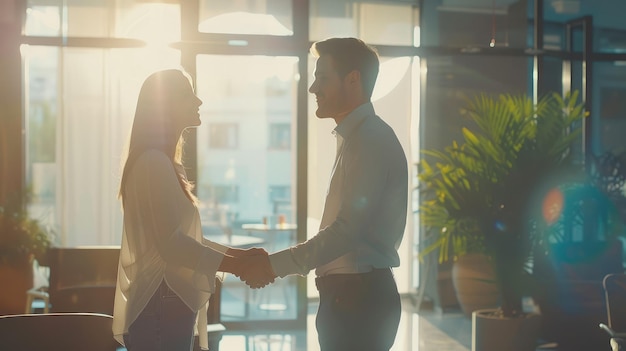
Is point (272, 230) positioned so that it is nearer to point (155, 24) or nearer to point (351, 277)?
point (155, 24)

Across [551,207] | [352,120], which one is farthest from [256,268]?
[551,207]

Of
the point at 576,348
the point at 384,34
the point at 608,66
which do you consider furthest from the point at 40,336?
the point at 608,66

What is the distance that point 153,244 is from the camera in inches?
92.5

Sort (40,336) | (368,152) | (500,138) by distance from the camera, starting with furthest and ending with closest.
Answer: (500,138) < (368,152) < (40,336)

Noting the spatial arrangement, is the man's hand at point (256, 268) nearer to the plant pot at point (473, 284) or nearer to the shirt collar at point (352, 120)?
the shirt collar at point (352, 120)

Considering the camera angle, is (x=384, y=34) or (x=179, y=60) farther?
(x=384, y=34)

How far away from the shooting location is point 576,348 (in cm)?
604

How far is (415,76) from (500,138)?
235 cm

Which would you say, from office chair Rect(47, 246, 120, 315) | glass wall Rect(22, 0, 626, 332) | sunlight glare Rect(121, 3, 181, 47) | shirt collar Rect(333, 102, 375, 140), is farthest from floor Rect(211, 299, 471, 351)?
shirt collar Rect(333, 102, 375, 140)

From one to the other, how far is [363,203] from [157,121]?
0.65 metres

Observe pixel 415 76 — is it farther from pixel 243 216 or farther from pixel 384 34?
pixel 243 216

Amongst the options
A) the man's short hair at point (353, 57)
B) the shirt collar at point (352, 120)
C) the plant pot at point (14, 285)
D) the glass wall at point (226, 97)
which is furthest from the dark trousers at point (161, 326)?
the glass wall at point (226, 97)

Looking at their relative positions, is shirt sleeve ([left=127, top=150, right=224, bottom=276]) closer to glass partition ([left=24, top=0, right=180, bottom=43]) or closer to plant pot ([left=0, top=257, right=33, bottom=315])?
plant pot ([left=0, top=257, right=33, bottom=315])

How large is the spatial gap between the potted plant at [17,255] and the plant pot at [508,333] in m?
3.31
